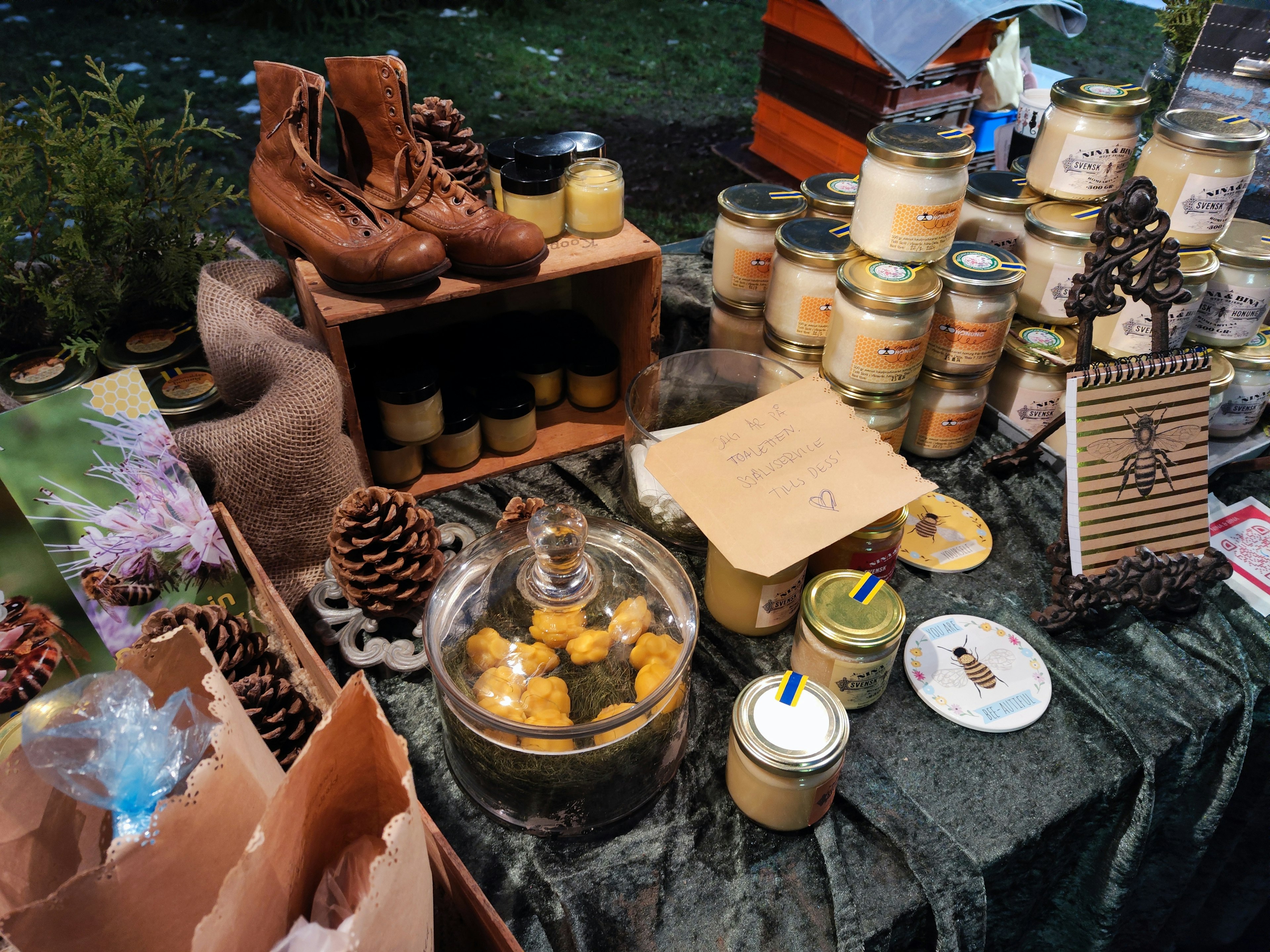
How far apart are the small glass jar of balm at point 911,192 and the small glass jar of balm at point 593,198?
0.36 meters

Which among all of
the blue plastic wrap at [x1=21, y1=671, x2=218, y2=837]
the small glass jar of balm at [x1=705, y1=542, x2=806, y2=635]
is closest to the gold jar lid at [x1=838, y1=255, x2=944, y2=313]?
the small glass jar of balm at [x1=705, y1=542, x2=806, y2=635]

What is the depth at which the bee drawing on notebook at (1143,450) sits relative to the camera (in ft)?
3.21

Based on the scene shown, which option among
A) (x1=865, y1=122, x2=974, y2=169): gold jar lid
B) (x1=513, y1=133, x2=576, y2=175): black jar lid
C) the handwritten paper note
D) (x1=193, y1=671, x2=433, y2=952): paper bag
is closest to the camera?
(x1=193, y1=671, x2=433, y2=952): paper bag

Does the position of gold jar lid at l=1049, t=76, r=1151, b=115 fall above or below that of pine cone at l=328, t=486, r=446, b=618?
above

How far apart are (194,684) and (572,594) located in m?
0.35

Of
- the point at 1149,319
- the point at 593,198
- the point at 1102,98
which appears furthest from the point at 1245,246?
the point at 593,198

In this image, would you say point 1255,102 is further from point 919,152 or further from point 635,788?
point 635,788

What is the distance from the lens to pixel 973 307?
1097 millimetres

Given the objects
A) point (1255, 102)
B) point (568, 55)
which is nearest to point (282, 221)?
point (1255, 102)

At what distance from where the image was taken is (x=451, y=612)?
82 centimetres

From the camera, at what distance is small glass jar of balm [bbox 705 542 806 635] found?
923 mm

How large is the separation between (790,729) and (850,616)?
0.49 feet

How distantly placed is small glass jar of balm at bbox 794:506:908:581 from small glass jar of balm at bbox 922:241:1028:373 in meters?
0.31

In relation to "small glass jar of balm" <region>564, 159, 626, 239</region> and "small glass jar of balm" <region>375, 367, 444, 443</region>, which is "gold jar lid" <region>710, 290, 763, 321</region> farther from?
"small glass jar of balm" <region>375, 367, 444, 443</region>
